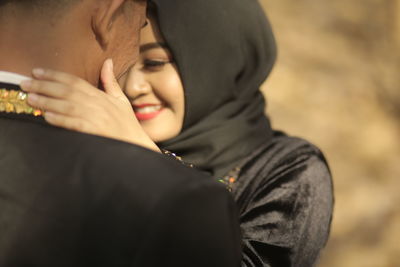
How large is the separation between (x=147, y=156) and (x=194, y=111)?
4.11ft

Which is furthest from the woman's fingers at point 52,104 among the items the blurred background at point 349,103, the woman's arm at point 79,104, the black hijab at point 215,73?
the blurred background at point 349,103

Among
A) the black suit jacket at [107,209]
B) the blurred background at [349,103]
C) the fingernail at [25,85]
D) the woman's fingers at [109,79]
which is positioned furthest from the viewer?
the blurred background at [349,103]

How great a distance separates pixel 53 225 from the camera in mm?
1196

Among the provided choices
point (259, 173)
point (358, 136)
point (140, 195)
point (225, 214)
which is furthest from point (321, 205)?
point (358, 136)

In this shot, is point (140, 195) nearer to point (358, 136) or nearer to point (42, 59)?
point (42, 59)

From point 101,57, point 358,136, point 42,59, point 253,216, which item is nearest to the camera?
point 42,59

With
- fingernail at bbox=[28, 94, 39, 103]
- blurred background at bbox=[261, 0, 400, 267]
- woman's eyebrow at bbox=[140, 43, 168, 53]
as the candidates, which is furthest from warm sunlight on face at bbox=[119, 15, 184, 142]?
blurred background at bbox=[261, 0, 400, 267]

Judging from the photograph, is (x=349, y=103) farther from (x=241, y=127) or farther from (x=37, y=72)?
(x=37, y=72)

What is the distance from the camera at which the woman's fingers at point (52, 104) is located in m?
1.32

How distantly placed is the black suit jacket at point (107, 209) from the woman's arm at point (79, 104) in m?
0.09

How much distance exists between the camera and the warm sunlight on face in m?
2.41

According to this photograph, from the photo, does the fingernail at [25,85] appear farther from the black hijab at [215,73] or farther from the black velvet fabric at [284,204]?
the black hijab at [215,73]

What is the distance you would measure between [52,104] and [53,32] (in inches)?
5.9

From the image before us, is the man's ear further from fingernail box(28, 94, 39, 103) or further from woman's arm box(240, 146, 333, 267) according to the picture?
woman's arm box(240, 146, 333, 267)
